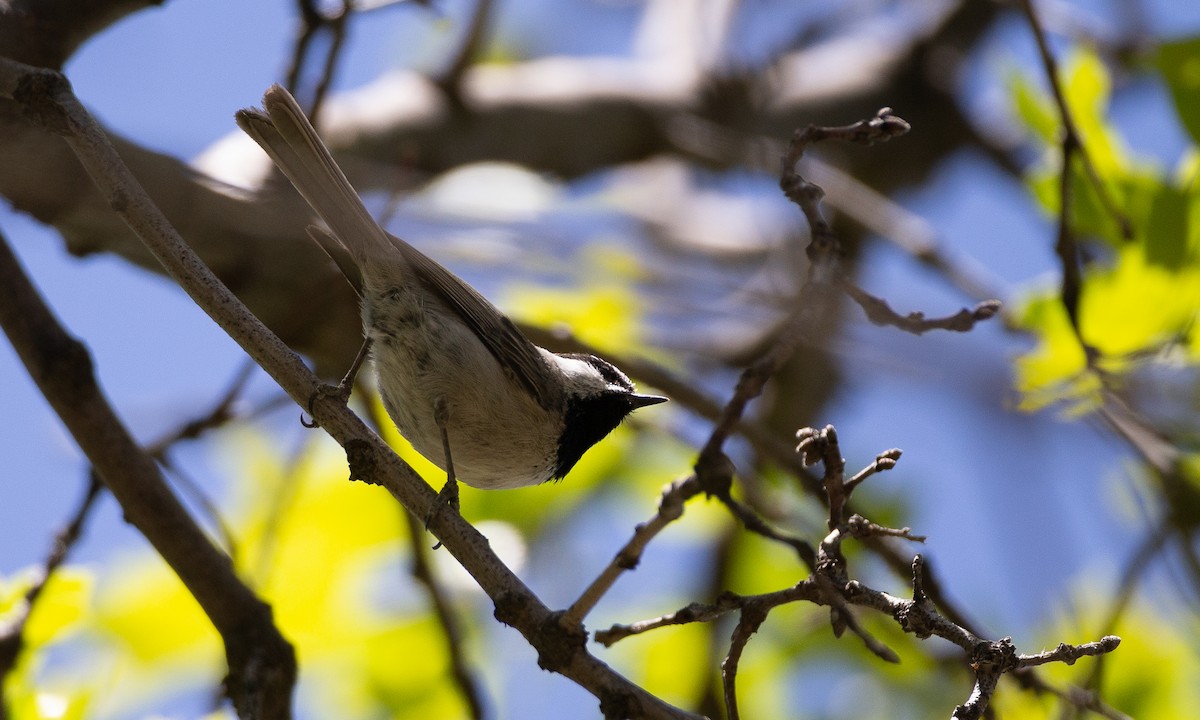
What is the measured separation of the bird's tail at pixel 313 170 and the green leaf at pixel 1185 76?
2.41 meters

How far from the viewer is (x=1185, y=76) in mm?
3119

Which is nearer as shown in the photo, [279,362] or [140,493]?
[279,362]

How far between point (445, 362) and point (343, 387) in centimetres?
40

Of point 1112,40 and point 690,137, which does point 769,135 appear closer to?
point 690,137

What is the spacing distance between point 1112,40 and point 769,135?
1.89 meters

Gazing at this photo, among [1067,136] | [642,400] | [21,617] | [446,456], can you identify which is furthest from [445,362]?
[1067,136]

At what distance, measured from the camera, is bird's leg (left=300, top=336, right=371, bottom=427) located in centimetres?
220

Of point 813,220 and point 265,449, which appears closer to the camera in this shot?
point 813,220

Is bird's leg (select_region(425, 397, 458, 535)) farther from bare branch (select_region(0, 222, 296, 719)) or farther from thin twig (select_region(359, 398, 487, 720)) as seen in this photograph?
bare branch (select_region(0, 222, 296, 719))

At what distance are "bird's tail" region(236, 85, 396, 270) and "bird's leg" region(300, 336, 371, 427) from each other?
0.28 metres

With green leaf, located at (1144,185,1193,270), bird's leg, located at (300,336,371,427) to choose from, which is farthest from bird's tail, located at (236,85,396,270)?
green leaf, located at (1144,185,1193,270)

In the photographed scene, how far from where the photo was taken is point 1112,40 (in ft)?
18.0

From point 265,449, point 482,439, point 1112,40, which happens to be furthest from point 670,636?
point 1112,40

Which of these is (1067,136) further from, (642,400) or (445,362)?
(445,362)
